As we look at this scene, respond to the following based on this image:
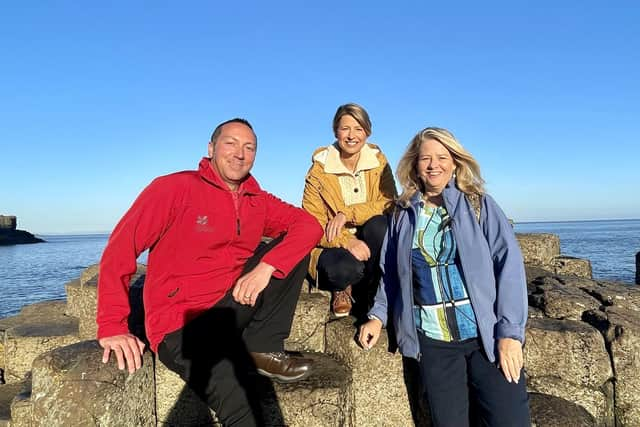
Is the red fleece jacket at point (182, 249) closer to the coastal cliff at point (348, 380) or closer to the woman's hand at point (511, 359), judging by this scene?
the coastal cliff at point (348, 380)

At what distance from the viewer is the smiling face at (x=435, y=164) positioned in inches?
120

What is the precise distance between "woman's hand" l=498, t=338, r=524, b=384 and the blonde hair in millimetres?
2394

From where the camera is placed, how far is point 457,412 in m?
2.74

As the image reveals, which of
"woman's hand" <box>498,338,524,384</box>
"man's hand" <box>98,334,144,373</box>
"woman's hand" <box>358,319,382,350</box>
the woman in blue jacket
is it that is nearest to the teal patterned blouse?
the woman in blue jacket

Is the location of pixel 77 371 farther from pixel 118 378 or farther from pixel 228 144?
pixel 228 144

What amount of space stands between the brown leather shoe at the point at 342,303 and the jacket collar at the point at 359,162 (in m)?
1.17

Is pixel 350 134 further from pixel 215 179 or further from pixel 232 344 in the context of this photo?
pixel 232 344

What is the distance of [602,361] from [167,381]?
3497 millimetres

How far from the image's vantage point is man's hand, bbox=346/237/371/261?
A: 3.86 m

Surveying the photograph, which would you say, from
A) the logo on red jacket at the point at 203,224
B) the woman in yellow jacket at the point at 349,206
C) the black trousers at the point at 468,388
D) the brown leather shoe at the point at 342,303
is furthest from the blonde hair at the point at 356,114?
the black trousers at the point at 468,388

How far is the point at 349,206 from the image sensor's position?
→ 4125mm

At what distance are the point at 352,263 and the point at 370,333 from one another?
2.29ft

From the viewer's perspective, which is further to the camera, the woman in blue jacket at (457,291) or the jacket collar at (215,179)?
the jacket collar at (215,179)

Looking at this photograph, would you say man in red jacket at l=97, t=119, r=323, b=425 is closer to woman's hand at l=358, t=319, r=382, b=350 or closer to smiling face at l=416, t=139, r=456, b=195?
woman's hand at l=358, t=319, r=382, b=350
